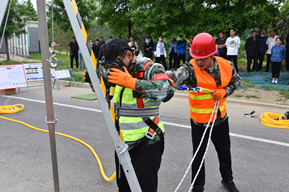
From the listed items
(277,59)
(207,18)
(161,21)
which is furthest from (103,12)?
(277,59)

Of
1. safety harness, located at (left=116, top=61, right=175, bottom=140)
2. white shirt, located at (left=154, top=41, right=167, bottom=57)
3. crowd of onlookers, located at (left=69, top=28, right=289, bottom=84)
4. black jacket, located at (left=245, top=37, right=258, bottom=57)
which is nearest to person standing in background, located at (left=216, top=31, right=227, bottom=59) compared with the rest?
crowd of onlookers, located at (left=69, top=28, right=289, bottom=84)

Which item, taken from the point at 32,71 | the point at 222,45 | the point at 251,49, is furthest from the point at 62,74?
the point at 251,49

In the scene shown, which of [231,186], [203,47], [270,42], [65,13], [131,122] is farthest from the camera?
[65,13]

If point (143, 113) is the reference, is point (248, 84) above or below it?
below

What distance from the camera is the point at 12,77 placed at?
30.3 ft

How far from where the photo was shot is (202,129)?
2.91 meters

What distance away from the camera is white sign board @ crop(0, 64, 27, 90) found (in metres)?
9.01

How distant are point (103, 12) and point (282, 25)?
51.2 feet

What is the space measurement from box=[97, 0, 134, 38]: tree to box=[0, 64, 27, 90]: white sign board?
15.7m

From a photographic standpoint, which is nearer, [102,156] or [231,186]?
[231,186]

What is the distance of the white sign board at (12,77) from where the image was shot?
901cm

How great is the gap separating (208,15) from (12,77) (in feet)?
32.7

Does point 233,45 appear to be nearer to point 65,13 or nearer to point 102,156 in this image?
point 102,156

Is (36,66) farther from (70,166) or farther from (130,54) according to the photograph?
(130,54)
